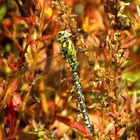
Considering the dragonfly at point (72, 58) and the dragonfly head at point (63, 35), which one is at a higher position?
the dragonfly head at point (63, 35)

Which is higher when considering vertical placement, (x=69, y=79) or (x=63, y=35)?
(x=63, y=35)

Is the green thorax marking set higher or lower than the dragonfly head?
lower

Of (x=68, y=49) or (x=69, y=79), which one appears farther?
(x=69, y=79)

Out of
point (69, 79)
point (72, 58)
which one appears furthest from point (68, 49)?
point (69, 79)

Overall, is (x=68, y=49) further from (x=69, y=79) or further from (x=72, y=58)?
(x=69, y=79)

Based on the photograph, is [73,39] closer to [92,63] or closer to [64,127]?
[92,63]

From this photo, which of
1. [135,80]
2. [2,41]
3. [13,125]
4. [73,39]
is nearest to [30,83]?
[13,125]

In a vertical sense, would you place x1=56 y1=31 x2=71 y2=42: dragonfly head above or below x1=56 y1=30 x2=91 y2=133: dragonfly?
above

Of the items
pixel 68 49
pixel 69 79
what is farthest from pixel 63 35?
pixel 69 79
